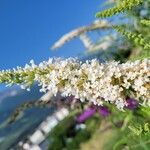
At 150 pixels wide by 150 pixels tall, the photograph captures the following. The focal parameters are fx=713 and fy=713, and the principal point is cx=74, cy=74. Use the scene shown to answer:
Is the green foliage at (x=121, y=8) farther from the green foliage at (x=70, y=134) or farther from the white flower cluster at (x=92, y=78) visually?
the green foliage at (x=70, y=134)

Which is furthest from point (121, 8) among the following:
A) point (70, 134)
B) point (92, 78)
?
point (70, 134)

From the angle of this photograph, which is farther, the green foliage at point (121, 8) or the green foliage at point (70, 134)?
the green foliage at point (70, 134)

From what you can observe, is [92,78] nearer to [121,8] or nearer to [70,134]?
[121,8]

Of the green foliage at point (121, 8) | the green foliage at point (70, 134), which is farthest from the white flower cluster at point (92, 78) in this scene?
the green foliage at point (70, 134)

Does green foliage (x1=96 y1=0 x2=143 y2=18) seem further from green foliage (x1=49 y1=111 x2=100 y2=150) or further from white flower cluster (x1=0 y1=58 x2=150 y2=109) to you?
green foliage (x1=49 y1=111 x2=100 y2=150)

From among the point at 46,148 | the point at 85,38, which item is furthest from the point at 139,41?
the point at 46,148

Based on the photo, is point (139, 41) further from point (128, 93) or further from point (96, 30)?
point (96, 30)

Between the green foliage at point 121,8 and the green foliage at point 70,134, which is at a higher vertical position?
the green foliage at point 70,134

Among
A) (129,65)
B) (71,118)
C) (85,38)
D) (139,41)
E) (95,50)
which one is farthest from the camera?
(71,118)

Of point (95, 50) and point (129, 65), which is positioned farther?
point (95, 50)
